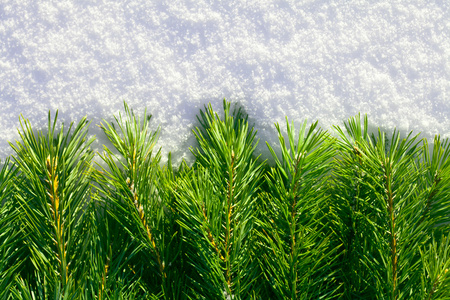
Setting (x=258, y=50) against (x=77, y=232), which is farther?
(x=258, y=50)

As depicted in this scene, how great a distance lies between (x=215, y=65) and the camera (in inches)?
32.4

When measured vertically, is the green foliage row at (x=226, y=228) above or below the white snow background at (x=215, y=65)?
below

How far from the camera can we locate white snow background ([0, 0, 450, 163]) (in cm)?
80

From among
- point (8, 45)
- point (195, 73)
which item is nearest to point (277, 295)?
point (195, 73)

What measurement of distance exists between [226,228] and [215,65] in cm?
42

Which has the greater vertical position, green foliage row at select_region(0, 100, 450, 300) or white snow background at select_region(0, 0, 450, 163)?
white snow background at select_region(0, 0, 450, 163)

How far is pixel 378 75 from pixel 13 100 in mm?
793

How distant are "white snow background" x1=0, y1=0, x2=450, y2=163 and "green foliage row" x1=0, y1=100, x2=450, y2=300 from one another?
227 mm

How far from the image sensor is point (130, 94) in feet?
2.62

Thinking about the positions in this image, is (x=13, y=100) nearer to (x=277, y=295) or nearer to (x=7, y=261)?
(x=7, y=261)

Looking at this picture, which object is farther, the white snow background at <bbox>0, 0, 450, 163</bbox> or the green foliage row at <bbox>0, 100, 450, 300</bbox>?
the white snow background at <bbox>0, 0, 450, 163</bbox>

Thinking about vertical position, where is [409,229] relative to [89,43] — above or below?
below

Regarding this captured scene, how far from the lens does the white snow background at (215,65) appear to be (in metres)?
0.80

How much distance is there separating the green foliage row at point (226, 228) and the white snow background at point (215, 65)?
0.23 metres
